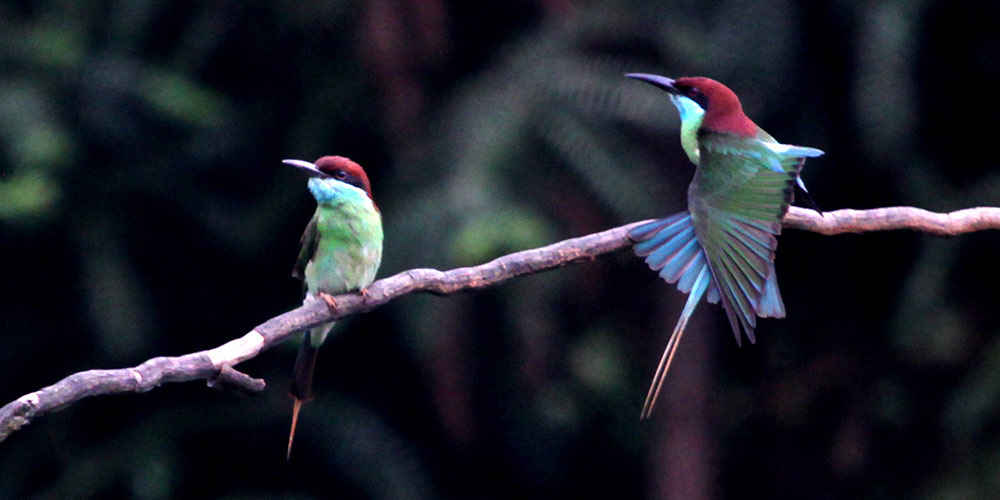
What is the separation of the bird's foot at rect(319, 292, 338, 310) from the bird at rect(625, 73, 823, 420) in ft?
1.45

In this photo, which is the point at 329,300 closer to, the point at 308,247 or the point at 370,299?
the point at 370,299

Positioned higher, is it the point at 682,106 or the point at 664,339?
the point at 682,106

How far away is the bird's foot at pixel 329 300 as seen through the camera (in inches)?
63.0

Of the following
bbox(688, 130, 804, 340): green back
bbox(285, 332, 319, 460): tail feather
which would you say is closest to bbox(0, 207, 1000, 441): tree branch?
bbox(688, 130, 804, 340): green back

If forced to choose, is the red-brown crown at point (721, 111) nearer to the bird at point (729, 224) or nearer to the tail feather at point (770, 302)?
the bird at point (729, 224)

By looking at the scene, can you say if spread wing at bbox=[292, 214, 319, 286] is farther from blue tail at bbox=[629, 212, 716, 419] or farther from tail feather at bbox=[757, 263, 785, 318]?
tail feather at bbox=[757, 263, 785, 318]

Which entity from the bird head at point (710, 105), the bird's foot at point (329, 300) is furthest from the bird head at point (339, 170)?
the bird head at point (710, 105)

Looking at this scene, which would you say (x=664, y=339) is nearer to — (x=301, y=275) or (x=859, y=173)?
(x=859, y=173)

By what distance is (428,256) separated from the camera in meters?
2.65

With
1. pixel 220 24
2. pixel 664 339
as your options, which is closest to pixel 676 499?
pixel 664 339

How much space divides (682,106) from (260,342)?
74 centimetres

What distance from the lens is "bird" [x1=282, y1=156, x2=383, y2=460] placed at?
6.03ft

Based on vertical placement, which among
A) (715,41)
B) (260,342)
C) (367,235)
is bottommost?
(715,41)

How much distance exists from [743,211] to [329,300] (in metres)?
0.63
